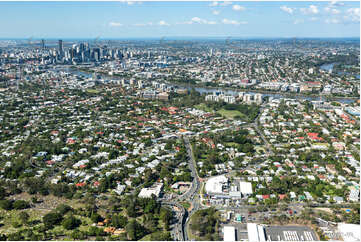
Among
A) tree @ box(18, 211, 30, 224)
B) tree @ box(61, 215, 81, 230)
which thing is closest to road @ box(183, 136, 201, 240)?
tree @ box(61, 215, 81, 230)

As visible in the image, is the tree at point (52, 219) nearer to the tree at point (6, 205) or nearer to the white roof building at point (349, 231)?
the tree at point (6, 205)

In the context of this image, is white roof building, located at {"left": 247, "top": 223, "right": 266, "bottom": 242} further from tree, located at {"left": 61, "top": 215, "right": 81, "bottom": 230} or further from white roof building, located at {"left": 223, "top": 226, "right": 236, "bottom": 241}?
tree, located at {"left": 61, "top": 215, "right": 81, "bottom": 230}

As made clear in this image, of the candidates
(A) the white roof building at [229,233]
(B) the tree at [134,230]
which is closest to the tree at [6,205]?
(B) the tree at [134,230]

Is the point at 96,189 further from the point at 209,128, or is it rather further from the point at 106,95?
the point at 106,95

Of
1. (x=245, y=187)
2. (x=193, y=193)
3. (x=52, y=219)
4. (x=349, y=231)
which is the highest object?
(x=245, y=187)

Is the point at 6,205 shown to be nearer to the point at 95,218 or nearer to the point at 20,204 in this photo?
the point at 20,204

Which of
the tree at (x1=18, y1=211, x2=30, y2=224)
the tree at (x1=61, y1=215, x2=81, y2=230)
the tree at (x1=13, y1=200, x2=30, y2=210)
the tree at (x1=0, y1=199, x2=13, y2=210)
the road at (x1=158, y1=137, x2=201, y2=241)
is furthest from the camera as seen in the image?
the tree at (x1=13, y1=200, x2=30, y2=210)

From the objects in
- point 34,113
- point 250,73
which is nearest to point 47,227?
point 34,113

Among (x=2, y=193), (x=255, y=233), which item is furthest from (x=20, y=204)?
(x=255, y=233)
